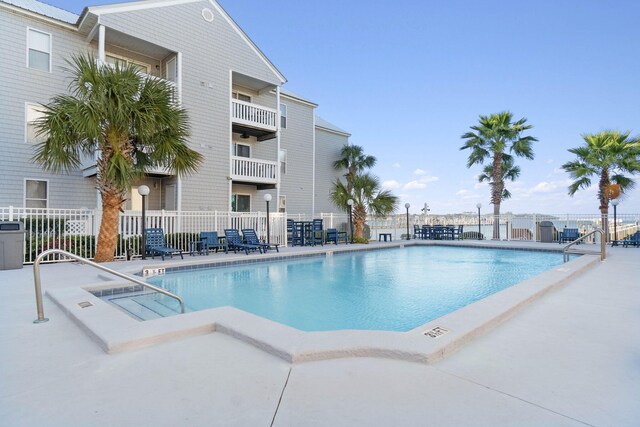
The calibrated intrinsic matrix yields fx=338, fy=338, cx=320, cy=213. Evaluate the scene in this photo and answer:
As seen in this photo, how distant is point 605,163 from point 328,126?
606 inches

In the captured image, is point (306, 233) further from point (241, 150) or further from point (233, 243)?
point (241, 150)

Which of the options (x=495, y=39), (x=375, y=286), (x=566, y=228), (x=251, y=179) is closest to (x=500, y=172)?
(x=566, y=228)

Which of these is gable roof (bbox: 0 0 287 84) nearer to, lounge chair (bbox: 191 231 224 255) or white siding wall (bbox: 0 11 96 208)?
white siding wall (bbox: 0 11 96 208)

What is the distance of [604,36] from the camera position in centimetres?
1247

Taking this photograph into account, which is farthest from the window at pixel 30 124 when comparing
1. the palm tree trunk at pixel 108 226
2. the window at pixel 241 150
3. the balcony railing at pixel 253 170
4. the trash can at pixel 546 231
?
the trash can at pixel 546 231

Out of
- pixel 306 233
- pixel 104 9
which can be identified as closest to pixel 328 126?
pixel 306 233

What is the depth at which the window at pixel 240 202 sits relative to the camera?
17812 mm

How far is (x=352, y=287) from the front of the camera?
7.90m

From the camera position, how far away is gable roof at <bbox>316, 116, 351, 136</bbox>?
22.6 m

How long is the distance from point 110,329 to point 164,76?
1445cm

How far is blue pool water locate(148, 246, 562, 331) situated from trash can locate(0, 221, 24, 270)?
11.1 ft

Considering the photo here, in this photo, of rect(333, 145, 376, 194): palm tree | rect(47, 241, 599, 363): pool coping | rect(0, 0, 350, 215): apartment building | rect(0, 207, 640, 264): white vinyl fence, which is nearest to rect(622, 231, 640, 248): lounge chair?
rect(0, 207, 640, 264): white vinyl fence

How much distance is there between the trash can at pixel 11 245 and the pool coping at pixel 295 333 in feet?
15.9

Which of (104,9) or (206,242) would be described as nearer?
(206,242)
